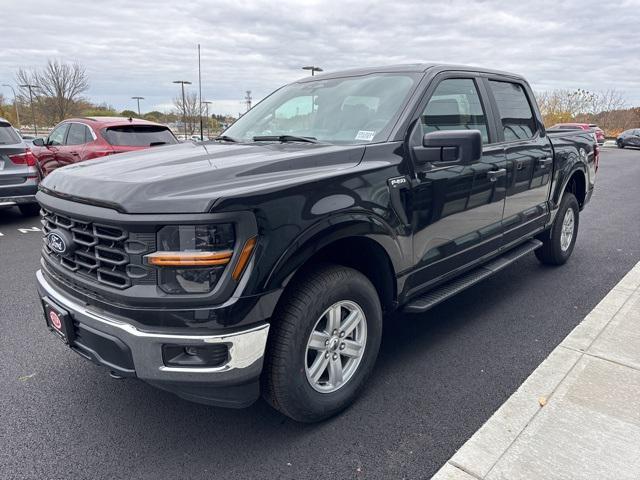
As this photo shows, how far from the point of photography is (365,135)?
9.84 ft

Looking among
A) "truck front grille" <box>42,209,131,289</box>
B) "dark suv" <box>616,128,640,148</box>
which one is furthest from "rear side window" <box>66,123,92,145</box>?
"dark suv" <box>616,128,640,148</box>

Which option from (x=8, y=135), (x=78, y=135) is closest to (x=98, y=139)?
(x=78, y=135)

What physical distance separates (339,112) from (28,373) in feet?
8.61

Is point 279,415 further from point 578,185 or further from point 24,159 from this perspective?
point 24,159

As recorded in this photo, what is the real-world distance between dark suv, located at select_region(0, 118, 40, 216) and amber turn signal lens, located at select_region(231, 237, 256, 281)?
21.9 feet

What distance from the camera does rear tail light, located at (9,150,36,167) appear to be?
7550mm

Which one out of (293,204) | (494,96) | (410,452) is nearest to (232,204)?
(293,204)

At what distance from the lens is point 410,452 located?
2.40 metres

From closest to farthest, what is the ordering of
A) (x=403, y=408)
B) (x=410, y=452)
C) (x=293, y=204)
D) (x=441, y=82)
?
1. (x=293, y=204)
2. (x=410, y=452)
3. (x=403, y=408)
4. (x=441, y=82)

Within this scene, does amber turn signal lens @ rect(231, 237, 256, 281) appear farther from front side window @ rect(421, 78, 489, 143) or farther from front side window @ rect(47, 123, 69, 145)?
front side window @ rect(47, 123, 69, 145)

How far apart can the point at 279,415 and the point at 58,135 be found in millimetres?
8406

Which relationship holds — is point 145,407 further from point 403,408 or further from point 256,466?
point 403,408

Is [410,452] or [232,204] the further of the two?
[410,452]

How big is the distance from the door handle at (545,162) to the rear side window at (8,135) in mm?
7521
